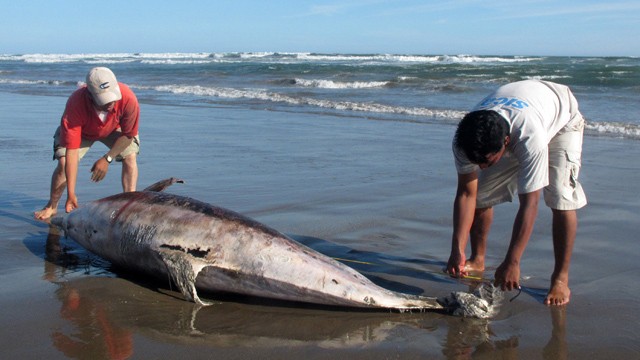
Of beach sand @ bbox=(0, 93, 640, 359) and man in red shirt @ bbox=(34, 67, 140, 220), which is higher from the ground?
man in red shirt @ bbox=(34, 67, 140, 220)

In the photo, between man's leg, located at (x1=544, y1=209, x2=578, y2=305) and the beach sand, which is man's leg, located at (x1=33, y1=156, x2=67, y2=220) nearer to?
the beach sand

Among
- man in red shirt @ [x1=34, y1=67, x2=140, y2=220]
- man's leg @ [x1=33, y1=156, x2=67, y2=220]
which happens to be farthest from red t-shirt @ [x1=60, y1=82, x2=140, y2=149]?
man's leg @ [x1=33, y1=156, x2=67, y2=220]

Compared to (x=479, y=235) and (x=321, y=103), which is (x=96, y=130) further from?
(x=321, y=103)

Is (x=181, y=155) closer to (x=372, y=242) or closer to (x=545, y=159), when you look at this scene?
(x=372, y=242)

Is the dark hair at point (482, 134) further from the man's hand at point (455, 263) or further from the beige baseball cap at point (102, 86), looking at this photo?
the beige baseball cap at point (102, 86)

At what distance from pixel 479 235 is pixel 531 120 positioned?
4.12 feet

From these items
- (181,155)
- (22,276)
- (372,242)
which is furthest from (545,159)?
(181,155)

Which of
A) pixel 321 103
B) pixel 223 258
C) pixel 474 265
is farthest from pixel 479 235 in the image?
pixel 321 103

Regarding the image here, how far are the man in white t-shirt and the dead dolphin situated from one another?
605 millimetres

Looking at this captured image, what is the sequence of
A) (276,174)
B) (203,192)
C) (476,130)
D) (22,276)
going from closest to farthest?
(476,130) < (22,276) < (203,192) < (276,174)

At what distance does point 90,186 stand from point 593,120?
382 inches

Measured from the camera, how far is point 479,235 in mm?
4633

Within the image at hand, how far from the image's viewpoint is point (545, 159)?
361cm

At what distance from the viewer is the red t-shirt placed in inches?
218
